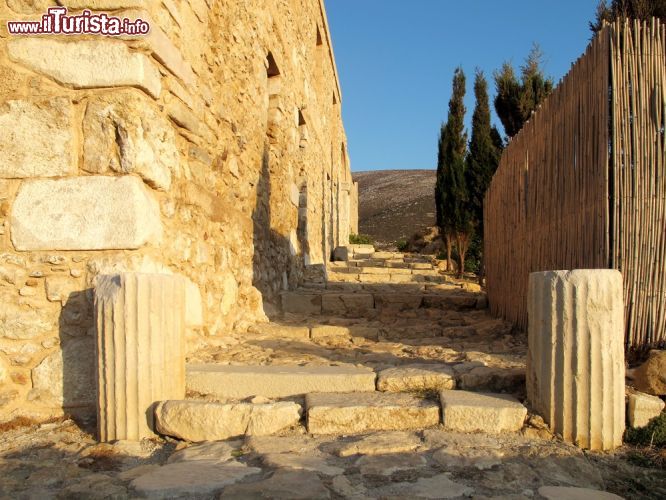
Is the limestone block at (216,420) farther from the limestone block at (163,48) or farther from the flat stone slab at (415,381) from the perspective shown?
the limestone block at (163,48)

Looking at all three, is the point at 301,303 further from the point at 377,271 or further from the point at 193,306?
the point at 377,271

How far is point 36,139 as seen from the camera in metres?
2.84

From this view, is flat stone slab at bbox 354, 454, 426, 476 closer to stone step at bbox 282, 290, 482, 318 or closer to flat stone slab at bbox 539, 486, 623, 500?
flat stone slab at bbox 539, 486, 623, 500

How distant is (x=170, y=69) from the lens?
3178mm

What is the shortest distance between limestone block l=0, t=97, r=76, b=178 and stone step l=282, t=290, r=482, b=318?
3290mm

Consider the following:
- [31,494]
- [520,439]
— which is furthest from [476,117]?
[31,494]

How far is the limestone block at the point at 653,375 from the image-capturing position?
99.3 inches

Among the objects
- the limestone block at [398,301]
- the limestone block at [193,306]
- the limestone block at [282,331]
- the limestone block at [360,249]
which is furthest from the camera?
the limestone block at [360,249]

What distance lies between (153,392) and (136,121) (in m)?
1.47

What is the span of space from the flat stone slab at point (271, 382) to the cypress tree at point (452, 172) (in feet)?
29.6

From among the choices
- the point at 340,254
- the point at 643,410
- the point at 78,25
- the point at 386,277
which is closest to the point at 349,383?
the point at 643,410

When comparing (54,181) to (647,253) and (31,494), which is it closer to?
(31,494)

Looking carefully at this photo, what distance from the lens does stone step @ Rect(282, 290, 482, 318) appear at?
5.79m

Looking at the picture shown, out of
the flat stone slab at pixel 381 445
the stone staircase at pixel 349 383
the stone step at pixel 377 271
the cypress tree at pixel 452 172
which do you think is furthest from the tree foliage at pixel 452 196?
the flat stone slab at pixel 381 445
